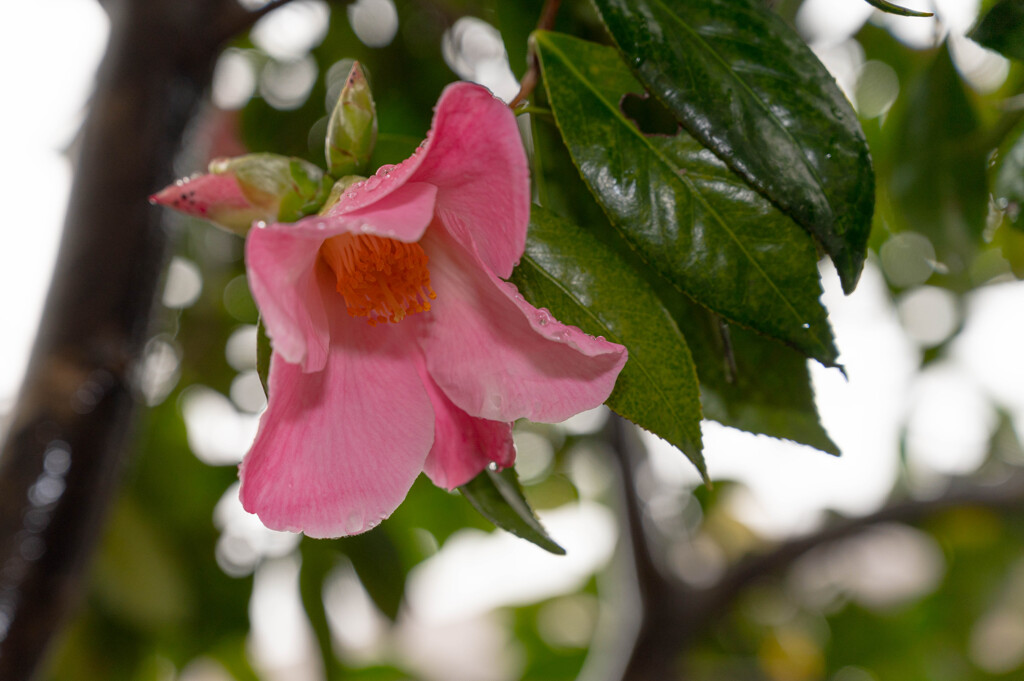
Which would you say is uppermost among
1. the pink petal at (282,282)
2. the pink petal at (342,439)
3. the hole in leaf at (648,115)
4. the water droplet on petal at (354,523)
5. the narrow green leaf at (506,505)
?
the hole in leaf at (648,115)

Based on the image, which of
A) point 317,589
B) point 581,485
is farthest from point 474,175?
point 581,485

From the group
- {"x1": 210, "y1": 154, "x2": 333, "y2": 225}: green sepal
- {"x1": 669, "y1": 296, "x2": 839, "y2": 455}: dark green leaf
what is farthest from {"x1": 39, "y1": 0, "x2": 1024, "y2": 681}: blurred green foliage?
{"x1": 210, "y1": 154, "x2": 333, "y2": 225}: green sepal

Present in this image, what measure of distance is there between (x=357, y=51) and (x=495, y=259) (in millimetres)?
803

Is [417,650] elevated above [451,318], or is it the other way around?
[451,318]

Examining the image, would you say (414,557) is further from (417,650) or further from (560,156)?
(417,650)

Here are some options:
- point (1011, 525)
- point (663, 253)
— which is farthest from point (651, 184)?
point (1011, 525)

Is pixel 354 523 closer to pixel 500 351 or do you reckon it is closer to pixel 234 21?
pixel 500 351

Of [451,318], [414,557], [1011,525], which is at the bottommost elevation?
[414,557]

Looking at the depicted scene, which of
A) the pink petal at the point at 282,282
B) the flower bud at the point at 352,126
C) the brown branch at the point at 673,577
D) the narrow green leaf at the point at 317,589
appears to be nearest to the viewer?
the pink petal at the point at 282,282

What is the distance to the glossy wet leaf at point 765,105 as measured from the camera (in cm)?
31

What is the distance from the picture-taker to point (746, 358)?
1.39 ft

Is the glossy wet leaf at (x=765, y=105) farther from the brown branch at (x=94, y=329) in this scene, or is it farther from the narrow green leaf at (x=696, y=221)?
the brown branch at (x=94, y=329)

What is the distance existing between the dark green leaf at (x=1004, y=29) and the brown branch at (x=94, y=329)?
22.2 inches

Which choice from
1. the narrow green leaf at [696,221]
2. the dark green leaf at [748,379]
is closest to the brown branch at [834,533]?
the dark green leaf at [748,379]
